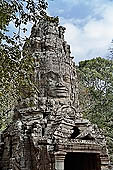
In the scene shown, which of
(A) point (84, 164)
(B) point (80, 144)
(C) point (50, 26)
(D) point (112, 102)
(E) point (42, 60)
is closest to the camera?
(B) point (80, 144)

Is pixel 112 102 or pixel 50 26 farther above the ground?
pixel 50 26

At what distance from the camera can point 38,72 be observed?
514 inches

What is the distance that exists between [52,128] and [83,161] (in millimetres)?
2968

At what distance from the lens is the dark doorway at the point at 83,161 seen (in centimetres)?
1114

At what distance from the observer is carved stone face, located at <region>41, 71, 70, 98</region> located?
492 inches

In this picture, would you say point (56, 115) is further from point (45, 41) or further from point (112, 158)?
point (112, 158)

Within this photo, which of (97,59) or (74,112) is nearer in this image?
(74,112)

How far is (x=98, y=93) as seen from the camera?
21.8 meters

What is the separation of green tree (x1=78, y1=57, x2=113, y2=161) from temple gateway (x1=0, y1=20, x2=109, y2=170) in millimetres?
7093

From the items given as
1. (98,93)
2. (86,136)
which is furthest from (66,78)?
(98,93)

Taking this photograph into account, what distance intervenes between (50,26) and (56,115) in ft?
18.3

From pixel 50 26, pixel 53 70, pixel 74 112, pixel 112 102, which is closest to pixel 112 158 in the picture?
pixel 112 102

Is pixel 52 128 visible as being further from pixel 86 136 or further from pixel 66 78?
pixel 66 78

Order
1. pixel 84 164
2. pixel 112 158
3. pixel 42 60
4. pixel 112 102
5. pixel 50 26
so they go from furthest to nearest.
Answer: pixel 112 102 < pixel 112 158 < pixel 50 26 < pixel 42 60 < pixel 84 164
